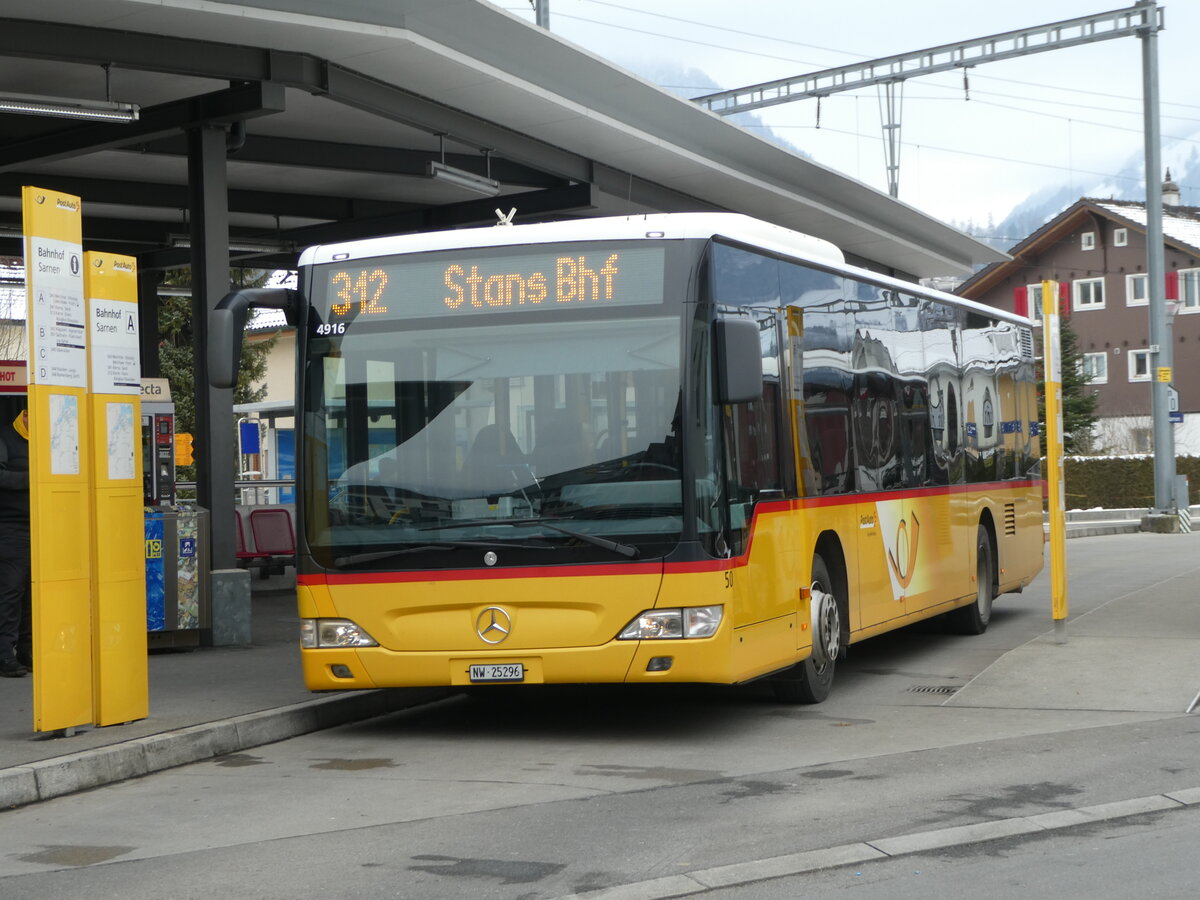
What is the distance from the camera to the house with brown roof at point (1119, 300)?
67.8 m

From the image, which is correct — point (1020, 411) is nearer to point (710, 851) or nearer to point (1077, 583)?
point (1077, 583)

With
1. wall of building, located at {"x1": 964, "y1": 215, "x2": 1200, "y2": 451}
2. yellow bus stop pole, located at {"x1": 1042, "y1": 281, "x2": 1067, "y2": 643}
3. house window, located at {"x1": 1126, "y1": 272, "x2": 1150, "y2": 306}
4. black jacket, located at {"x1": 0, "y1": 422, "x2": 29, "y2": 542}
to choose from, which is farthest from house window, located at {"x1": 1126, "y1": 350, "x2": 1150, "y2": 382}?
black jacket, located at {"x1": 0, "y1": 422, "x2": 29, "y2": 542}

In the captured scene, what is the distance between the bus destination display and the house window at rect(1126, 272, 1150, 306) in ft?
208

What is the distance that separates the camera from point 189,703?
10773 mm

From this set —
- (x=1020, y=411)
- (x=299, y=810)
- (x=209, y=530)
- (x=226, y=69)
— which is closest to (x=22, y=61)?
(x=226, y=69)

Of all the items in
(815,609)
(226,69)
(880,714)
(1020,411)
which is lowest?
(880,714)

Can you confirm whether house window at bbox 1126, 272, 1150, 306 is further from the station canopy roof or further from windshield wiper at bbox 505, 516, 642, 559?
windshield wiper at bbox 505, 516, 642, 559

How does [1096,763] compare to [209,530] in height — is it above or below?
below

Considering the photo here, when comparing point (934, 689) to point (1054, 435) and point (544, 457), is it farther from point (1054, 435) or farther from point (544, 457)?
point (544, 457)

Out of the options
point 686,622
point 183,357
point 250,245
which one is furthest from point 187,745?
point 183,357

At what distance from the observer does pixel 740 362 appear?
910 centimetres

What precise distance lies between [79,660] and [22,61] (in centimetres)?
670

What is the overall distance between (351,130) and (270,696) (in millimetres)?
8526

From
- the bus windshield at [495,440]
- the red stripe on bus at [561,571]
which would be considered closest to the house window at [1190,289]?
the red stripe on bus at [561,571]
